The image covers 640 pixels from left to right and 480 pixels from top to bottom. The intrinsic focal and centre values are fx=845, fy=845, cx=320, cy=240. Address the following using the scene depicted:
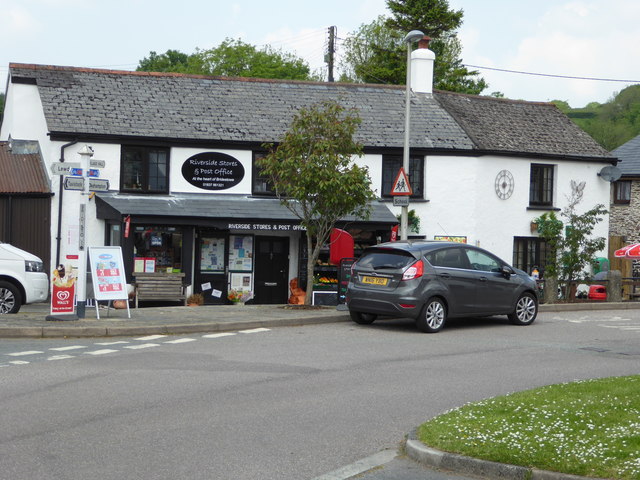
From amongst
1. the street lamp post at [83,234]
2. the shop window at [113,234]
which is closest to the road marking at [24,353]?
the street lamp post at [83,234]

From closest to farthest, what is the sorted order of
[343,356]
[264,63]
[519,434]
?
[519,434] < [343,356] < [264,63]

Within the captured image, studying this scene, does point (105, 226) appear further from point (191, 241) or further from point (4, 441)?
point (4, 441)

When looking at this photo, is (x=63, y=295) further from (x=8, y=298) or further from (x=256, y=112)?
(x=256, y=112)

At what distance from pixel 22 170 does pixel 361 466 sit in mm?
20432

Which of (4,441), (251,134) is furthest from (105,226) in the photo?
(4,441)

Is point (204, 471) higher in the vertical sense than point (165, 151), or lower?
lower

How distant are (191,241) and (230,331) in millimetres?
8281

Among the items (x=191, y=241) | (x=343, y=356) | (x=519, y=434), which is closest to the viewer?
(x=519, y=434)

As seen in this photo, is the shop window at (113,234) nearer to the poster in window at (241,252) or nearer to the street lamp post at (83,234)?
the poster in window at (241,252)

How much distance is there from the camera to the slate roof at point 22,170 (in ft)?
78.6

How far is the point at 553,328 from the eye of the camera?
17.8 metres

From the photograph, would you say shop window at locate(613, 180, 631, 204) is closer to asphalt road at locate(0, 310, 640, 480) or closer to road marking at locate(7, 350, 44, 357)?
asphalt road at locate(0, 310, 640, 480)

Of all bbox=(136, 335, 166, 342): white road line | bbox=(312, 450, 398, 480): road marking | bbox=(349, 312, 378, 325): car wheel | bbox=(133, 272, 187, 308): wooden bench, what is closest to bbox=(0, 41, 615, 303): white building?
bbox=(133, 272, 187, 308): wooden bench

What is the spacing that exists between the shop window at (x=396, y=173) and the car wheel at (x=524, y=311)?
29.3ft
